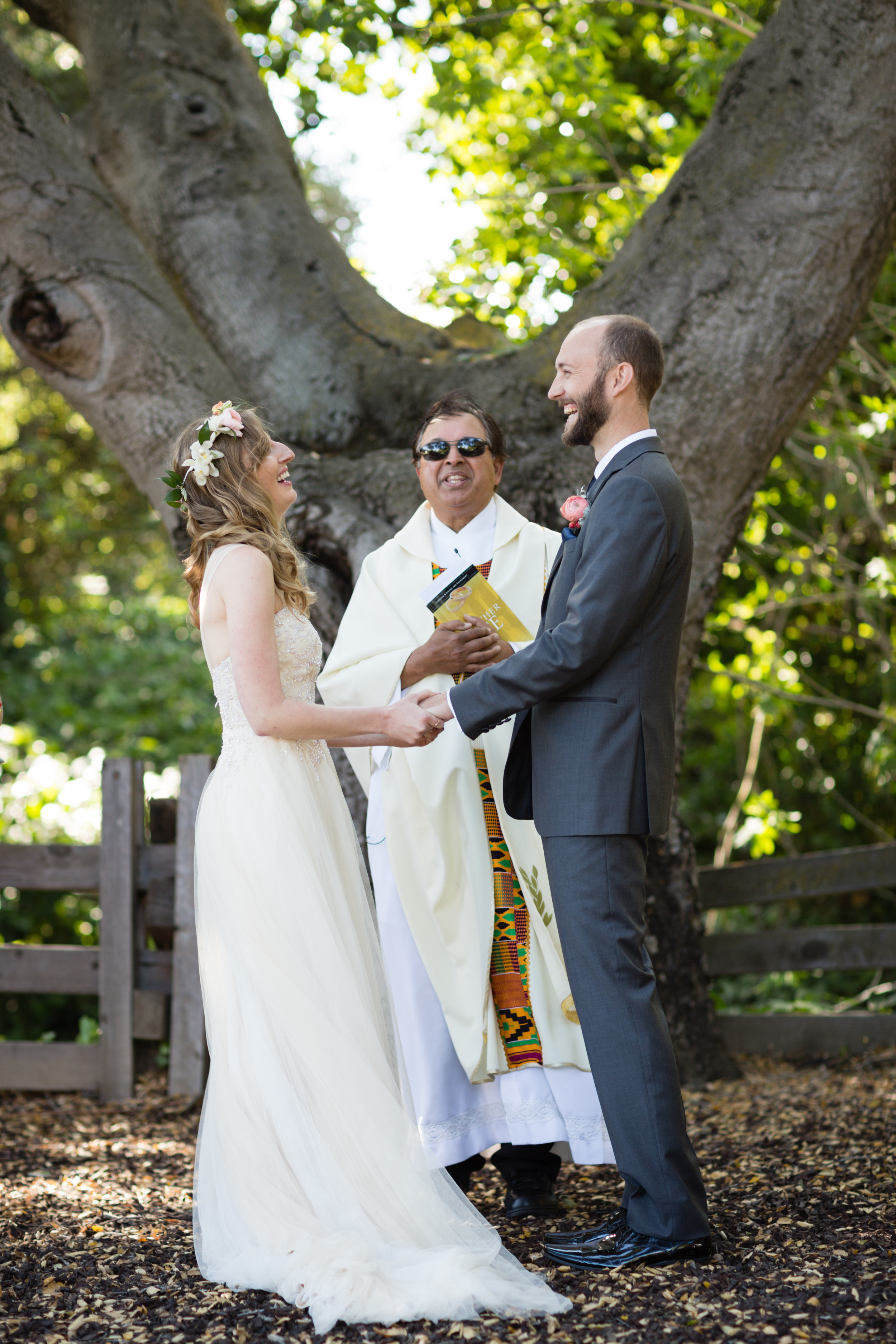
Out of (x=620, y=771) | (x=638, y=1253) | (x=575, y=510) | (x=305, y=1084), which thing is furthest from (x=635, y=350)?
(x=638, y=1253)

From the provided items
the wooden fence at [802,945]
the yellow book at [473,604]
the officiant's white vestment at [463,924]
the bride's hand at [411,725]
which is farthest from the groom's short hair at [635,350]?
the wooden fence at [802,945]

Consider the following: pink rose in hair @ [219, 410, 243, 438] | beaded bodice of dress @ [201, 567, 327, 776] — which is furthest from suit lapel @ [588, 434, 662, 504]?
pink rose in hair @ [219, 410, 243, 438]

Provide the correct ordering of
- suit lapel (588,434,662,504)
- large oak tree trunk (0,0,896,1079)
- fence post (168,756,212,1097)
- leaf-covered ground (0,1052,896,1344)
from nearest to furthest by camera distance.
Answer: leaf-covered ground (0,1052,896,1344) < suit lapel (588,434,662,504) < large oak tree trunk (0,0,896,1079) < fence post (168,756,212,1097)

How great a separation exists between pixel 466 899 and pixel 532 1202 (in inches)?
33.3

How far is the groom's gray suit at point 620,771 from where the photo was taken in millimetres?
2592

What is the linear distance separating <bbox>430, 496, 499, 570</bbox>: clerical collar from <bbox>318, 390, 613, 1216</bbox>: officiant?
3 cm

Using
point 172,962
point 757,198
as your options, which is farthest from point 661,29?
point 172,962

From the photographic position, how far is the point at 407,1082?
10.7 ft

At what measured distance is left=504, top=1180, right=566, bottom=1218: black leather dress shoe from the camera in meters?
3.13

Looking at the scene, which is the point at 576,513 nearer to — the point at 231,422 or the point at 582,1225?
the point at 231,422

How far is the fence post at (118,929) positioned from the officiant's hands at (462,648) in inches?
85.6

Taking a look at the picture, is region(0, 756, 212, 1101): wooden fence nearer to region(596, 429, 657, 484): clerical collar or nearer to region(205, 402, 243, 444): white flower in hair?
region(205, 402, 243, 444): white flower in hair

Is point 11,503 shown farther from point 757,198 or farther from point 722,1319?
point 722,1319

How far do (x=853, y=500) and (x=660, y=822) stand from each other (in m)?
4.66
